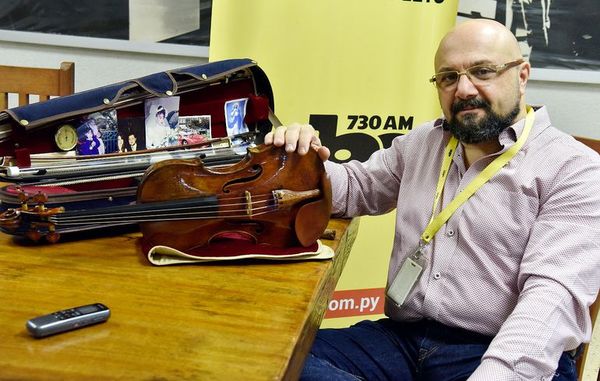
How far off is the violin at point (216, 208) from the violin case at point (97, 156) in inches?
1.5

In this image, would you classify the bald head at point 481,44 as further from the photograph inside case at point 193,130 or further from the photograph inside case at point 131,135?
the photograph inside case at point 131,135

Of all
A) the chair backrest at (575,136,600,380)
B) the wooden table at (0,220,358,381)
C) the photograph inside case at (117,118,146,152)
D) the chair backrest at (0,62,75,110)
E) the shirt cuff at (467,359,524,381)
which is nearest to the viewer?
the wooden table at (0,220,358,381)

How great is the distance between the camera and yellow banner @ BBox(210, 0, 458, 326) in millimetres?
2014

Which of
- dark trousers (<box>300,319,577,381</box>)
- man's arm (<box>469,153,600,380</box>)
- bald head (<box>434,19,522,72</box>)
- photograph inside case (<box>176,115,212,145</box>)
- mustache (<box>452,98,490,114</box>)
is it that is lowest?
dark trousers (<box>300,319,577,381</box>)

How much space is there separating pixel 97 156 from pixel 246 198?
302 millimetres

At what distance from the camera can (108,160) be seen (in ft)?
3.95

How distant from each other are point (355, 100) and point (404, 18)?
1.00ft

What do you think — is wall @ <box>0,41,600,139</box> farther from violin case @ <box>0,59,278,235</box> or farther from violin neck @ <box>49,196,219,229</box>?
violin neck @ <box>49,196,219,229</box>

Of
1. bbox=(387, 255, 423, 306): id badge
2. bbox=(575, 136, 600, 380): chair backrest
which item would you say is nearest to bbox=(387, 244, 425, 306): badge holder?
bbox=(387, 255, 423, 306): id badge

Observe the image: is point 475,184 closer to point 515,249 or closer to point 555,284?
point 515,249

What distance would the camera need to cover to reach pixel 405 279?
52.3 inches

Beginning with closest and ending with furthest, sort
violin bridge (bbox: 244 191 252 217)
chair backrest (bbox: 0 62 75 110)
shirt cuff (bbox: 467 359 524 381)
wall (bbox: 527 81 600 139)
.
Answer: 1. shirt cuff (bbox: 467 359 524 381)
2. violin bridge (bbox: 244 191 252 217)
3. chair backrest (bbox: 0 62 75 110)
4. wall (bbox: 527 81 600 139)

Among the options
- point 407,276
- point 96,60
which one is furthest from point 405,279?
point 96,60

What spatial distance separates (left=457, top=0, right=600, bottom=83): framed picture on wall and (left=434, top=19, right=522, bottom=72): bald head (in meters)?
1.17
